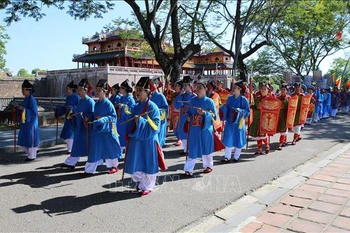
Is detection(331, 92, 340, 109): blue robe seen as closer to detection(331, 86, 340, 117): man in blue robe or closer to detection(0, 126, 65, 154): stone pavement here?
detection(331, 86, 340, 117): man in blue robe

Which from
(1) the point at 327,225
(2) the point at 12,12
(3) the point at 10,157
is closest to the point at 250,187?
(1) the point at 327,225

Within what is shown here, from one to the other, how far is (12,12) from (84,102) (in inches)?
316

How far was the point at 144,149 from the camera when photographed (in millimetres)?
5242

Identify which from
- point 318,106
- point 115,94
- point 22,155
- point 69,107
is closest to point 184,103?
point 115,94

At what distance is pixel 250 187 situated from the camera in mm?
5684

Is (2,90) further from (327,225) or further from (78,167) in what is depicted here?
(327,225)

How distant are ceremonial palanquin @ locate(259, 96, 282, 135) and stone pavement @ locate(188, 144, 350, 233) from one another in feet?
8.27

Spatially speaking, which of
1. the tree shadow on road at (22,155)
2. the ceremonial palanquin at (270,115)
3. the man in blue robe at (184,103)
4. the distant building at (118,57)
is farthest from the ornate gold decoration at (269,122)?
the distant building at (118,57)

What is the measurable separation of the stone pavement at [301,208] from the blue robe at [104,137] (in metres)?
2.61

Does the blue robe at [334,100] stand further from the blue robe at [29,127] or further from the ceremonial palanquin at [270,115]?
the blue robe at [29,127]

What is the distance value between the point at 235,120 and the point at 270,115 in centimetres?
183

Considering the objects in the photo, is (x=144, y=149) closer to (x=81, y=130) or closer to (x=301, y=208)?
(x=81, y=130)

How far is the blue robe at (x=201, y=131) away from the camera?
6.32 meters

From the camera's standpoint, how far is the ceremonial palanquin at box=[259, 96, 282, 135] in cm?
893
